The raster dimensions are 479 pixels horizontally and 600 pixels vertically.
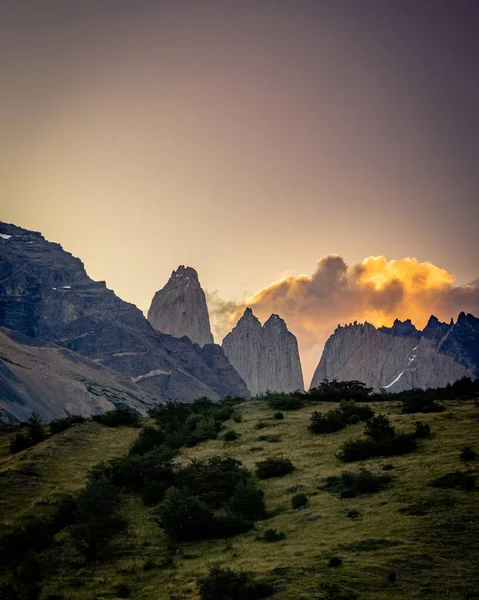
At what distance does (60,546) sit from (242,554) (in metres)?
14.8

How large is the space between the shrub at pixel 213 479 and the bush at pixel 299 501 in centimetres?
560

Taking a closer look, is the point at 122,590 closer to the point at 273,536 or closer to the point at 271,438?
the point at 273,536

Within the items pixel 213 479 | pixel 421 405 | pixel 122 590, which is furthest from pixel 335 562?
pixel 421 405

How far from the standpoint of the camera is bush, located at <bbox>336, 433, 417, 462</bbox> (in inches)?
1962

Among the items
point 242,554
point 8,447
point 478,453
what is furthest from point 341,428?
point 8,447

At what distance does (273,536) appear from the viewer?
121ft

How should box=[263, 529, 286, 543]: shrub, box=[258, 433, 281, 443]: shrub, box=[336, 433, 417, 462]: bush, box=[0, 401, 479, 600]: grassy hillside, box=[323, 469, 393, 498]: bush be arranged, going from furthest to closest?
box=[258, 433, 281, 443]: shrub, box=[336, 433, 417, 462]: bush, box=[323, 469, 393, 498]: bush, box=[263, 529, 286, 543]: shrub, box=[0, 401, 479, 600]: grassy hillside

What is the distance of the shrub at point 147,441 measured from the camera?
66.6 metres

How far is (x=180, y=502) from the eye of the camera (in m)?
42.9

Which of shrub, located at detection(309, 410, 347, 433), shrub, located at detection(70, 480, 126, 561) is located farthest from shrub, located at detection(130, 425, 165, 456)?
shrub, located at detection(70, 480, 126, 561)

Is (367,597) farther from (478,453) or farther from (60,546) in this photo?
(60,546)

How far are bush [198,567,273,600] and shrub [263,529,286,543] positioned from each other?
7132 millimetres

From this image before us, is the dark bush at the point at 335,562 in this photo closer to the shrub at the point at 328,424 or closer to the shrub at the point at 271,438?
the shrub at the point at 328,424

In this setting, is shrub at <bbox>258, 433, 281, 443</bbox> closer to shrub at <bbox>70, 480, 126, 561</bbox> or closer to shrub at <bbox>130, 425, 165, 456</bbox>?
shrub at <bbox>130, 425, 165, 456</bbox>
